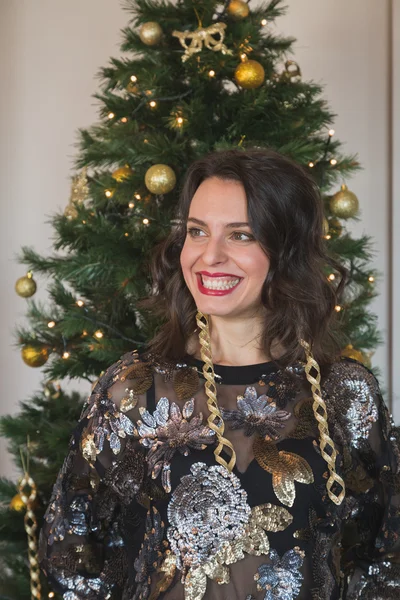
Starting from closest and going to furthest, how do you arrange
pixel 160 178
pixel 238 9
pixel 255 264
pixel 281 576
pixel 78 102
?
pixel 281 576 < pixel 255 264 < pixel 160 178 < pixel 238 9 < pixel 78 102

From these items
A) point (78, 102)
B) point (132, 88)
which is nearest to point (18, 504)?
point (132, 88)

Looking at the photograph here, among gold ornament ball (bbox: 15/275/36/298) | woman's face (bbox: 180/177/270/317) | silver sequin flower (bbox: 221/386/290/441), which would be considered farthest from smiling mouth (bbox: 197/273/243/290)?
gold ornament ball (bbox: 15/275/36/298)

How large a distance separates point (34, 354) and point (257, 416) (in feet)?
2.73

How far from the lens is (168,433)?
1.52 meters

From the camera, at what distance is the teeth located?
151 centimetres

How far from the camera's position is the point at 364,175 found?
306 centimetres

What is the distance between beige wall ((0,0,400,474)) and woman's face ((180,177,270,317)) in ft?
5.17

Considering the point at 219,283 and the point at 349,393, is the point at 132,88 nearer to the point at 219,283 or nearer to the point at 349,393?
the point at 219,283

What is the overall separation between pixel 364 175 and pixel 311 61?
49cm

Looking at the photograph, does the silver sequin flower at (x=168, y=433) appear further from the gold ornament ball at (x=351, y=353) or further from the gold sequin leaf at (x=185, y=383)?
the gold ornament ball at (x=351, y=353)

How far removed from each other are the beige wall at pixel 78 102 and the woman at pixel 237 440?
1.43 meters

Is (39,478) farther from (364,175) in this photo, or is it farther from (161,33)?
(364,175)

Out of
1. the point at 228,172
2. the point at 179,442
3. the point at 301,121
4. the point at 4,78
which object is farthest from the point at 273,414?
the point at 4,78

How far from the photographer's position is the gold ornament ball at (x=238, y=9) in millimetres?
2025
